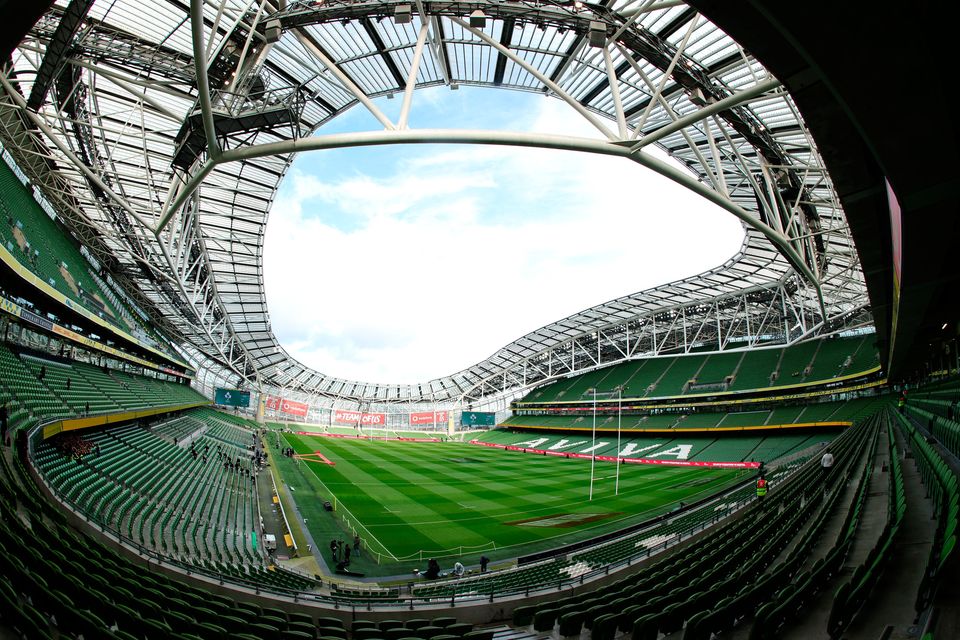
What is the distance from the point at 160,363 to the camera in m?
52.5

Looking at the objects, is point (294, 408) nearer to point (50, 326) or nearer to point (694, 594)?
point (50, 326)

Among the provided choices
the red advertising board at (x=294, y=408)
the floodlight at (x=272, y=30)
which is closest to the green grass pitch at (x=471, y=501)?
the floodlight at (x=272, y=30)

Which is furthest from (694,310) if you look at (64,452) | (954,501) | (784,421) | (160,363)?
(160,363)

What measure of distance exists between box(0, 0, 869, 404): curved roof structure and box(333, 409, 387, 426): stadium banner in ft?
158

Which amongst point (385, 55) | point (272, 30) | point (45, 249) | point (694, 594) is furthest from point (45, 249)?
point (694, 594)

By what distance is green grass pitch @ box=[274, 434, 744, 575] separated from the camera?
21.6 m

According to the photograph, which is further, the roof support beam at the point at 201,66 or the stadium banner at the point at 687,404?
the stadium banner at the point at 687,404

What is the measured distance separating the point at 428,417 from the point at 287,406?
26.4m

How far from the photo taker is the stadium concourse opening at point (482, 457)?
5.57m

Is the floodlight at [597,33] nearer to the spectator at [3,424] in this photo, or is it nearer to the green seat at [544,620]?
the green seat at [544,620]

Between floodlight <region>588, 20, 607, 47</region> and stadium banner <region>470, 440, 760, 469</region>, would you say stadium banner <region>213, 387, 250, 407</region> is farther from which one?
floodlight <region>588, 20, 607, 47</region>

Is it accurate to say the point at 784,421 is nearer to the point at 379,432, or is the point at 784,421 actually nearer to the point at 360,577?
the point at 360,577

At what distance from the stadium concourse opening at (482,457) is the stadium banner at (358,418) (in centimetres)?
3856

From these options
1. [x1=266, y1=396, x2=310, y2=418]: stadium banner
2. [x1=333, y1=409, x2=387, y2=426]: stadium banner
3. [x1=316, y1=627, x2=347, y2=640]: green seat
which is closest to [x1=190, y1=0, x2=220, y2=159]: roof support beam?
[x1=316, y1=627, x2=347, y2=640]: green seat
